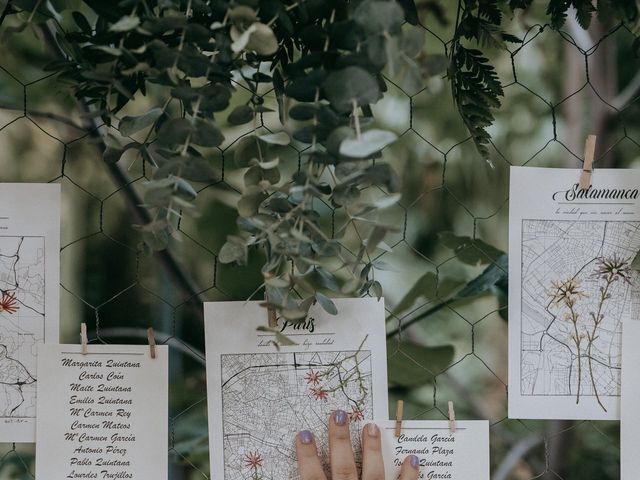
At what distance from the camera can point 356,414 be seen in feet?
2.61

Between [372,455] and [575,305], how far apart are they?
29 cm

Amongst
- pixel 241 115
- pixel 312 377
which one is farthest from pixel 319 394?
pixel 241 115

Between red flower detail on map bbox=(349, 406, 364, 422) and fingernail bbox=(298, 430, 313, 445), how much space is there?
Result: 0.17 ft

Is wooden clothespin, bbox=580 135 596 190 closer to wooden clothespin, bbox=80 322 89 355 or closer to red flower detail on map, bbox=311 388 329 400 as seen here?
red flower detail on map, bbox=311 388 329 400

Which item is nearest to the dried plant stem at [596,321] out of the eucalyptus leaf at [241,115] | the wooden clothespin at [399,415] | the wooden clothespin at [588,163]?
the wooden clothespin at [588,163]

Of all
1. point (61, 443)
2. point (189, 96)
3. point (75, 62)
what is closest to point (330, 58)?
point (189, 96)

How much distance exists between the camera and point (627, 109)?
2.60ft

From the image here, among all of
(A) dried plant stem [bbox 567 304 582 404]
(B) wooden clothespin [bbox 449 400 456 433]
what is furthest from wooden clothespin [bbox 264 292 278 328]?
(A) dried plant stem [bbox 567 304 582 404]

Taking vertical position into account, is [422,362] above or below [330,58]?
below

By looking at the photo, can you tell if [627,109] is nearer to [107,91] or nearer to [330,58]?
[330,58]

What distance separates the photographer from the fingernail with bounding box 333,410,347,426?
77 centimetres

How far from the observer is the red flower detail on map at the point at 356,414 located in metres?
0.80

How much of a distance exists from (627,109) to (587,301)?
0.74 feet

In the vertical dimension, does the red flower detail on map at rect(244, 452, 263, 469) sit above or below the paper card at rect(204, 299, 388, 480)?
below
